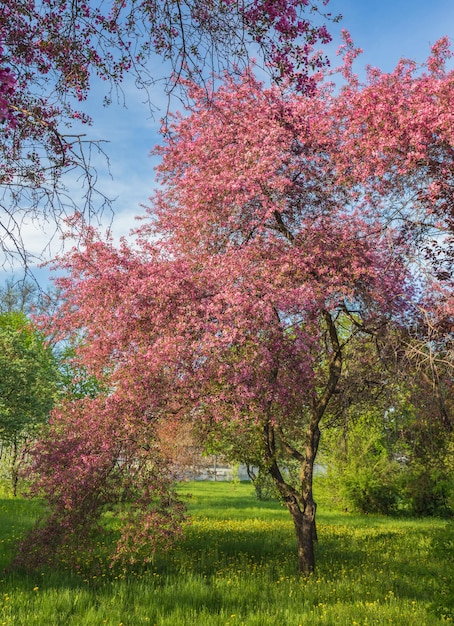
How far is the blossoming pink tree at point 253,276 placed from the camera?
964 centimetres

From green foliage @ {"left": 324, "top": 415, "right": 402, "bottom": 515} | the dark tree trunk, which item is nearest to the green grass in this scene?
the dark tree trunk

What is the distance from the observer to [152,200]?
13391mm

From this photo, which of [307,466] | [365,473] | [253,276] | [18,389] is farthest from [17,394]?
[253,276]

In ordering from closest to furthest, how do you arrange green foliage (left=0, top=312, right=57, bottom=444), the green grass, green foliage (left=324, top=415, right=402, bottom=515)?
1. the green grass
2. green foliage (left=324, top=415, right=402, bottom=515)
3. green foliage (left=0, top=312, right=57, bottom=444)

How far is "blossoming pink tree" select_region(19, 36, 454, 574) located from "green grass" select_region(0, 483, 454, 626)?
1289mm

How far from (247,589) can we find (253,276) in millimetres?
5388

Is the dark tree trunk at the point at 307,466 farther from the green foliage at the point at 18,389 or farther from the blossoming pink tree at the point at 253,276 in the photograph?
the green foliage at the point at 18,389

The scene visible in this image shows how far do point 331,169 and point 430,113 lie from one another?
7.16 ft

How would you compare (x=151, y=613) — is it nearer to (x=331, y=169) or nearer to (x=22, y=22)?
(x=22, y=22)

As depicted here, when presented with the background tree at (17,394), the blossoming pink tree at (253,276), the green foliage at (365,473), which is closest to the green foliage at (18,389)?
the background tree at (17,394)

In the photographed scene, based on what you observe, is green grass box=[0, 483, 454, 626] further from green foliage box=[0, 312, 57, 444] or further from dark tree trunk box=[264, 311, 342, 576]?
green foliage box=[0, 312, 57, 444]

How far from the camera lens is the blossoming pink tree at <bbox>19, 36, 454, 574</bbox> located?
9641 millimetres

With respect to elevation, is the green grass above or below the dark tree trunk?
below

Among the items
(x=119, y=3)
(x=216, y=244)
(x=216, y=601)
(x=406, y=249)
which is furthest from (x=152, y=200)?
(x=216, y=601)
